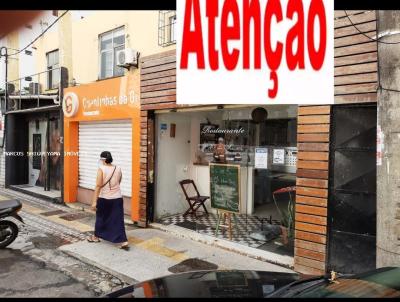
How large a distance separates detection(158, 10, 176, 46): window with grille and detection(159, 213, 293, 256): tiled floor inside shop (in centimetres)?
394

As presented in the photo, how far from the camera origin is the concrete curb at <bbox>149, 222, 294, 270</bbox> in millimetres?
5875

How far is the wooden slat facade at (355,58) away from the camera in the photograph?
4730 mm

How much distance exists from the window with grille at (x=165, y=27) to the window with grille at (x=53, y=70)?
516 cm

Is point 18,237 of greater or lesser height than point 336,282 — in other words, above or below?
below

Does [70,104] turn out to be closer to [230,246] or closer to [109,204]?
[109,204]

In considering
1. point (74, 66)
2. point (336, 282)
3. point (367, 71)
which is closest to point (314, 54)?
point (336, 282)

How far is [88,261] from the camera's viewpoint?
587cm

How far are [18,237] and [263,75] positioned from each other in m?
6.70

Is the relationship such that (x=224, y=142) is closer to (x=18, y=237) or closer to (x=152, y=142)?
(x=152, y=142)

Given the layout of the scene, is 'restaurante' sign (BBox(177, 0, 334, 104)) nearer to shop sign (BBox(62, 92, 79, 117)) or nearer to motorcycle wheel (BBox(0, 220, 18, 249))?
motorcycle wheel (BBox(0, 220, 18, 249))

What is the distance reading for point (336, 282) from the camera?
2326 mm

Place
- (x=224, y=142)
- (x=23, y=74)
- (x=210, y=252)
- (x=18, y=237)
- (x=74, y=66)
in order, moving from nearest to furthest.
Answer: (x=210, y=252) < (x=18, y=237) < (x=224, y=142) < (x=74, y=66) < (x=23, y=74)

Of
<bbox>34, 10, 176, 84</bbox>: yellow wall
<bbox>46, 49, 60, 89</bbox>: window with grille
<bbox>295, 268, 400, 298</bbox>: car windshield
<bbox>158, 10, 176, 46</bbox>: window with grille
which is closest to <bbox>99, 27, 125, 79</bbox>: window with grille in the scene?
<bbox>34, 10, 176, 84</bbox>: yellow wall

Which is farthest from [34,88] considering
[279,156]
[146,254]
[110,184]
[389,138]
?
[389,138]
